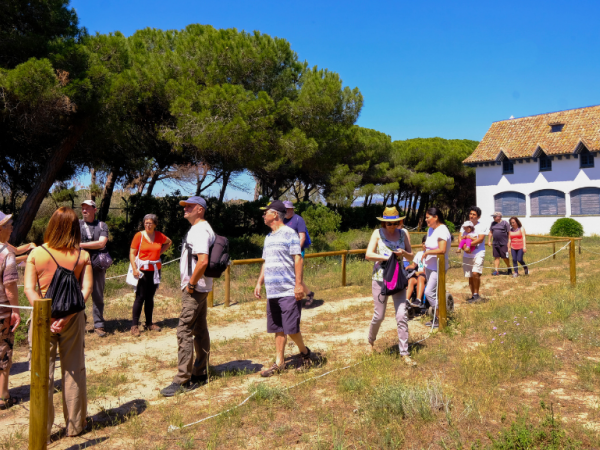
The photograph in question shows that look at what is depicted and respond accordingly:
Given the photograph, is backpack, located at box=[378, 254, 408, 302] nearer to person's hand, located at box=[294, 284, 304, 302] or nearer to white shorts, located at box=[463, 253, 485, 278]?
person's hand, located at box=[294, 284, 304, 302]

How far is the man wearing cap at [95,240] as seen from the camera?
6.42m

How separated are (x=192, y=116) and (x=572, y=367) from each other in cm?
1153

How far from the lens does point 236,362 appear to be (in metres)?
5.63

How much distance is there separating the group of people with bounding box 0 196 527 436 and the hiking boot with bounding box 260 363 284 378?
1cm

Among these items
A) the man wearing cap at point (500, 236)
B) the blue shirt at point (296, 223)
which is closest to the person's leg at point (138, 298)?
the blue shirt at point (296, 223)

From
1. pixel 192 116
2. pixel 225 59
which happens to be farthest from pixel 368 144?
pixel 192 116

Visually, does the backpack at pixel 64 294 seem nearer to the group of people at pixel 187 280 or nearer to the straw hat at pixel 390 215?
the group of people at pixel 187 280

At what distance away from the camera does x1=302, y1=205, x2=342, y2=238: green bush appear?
1958 cm

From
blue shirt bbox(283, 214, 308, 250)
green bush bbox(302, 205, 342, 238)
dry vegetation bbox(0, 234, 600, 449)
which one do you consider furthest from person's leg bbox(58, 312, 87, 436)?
green bush bbox(302, 205, 342, 238)

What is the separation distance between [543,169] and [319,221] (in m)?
16.2

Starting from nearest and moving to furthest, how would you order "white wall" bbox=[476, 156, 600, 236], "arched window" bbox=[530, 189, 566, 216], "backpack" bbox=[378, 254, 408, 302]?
"backpack" bbox=[378, 254, 408, 302]
"white wall" bbox=[476, 156, 600, 236]
"arched window" bbox=[530, 189, 566, 216]

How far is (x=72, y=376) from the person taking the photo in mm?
3648

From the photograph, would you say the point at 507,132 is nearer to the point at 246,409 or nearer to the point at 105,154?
the point at 105,154

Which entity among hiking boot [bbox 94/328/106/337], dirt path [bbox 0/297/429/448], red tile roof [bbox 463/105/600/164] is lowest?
dirt path [bbox 0/297/429/448]
